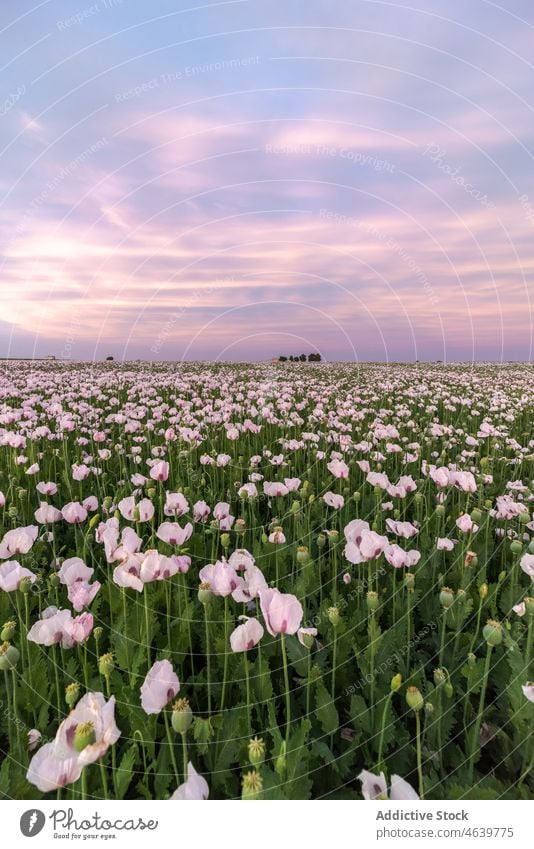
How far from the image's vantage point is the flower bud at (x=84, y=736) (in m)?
1.20

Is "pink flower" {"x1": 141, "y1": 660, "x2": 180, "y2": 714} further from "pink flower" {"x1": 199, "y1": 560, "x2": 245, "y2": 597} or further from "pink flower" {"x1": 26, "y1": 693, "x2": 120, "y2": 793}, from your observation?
"pink flower" {"x1": 199, "y1": 560, "x2": 245, "y2": 597}

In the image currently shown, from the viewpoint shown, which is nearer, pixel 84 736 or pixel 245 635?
pixel 84 736

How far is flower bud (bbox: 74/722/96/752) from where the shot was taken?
3.92 ft

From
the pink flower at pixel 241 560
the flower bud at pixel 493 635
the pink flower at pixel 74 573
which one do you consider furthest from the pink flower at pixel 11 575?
the flower bud at pixel 493 635

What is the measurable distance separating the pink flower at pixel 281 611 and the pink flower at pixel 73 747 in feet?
2.06

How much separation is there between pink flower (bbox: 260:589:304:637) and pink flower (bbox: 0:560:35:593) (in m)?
1.18

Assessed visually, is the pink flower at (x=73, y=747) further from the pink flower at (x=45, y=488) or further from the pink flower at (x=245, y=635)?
the pink flower at (x=45, y=488)

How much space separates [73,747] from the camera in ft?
4.04

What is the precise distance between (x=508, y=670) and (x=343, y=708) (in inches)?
33.7

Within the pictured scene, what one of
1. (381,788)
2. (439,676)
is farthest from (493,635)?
(381,788)
